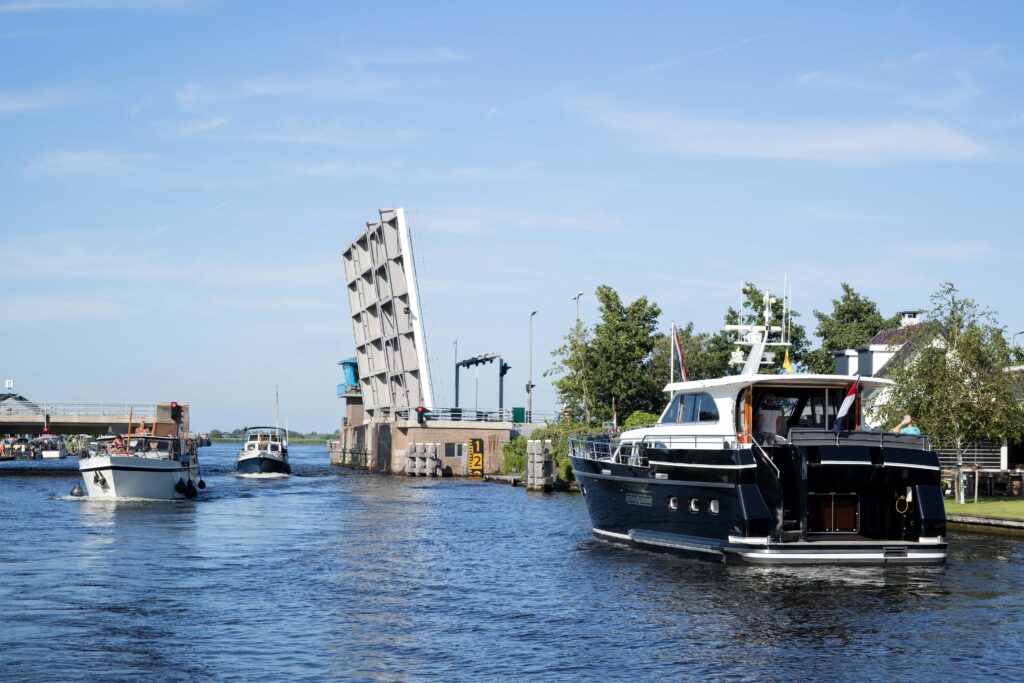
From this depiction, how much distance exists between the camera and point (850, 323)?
97.7 m

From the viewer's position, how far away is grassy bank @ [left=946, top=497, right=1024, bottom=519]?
3161 cm

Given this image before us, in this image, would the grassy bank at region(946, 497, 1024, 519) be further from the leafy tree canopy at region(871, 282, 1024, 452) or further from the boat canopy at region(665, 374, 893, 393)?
the boat canopy at region(665, 374, 893, 393)

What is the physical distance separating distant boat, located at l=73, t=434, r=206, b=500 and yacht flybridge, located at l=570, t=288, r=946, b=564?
23.5 m

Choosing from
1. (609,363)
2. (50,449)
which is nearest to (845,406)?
(609,363)

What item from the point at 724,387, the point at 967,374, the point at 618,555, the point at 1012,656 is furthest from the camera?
the point at 967,374

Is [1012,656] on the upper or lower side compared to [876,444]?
lower

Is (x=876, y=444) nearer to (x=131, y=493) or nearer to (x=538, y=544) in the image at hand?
(x=538, y=544)

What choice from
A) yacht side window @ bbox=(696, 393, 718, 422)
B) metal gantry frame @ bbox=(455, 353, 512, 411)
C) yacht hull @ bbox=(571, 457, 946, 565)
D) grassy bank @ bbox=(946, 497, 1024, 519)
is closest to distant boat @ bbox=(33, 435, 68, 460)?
metal gantry frame @ bbox=(455, 353, 512, 411)

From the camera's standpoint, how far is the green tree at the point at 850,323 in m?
94.1

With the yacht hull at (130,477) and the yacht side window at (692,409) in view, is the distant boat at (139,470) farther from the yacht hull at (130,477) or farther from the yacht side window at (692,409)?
the yacht side window at (692,409)

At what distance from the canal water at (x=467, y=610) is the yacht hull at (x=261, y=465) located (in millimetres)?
33791

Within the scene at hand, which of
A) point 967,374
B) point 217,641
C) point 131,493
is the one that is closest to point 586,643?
point 217,641

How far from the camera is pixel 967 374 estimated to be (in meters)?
36.2

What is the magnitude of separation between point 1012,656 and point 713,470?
8213 mm
